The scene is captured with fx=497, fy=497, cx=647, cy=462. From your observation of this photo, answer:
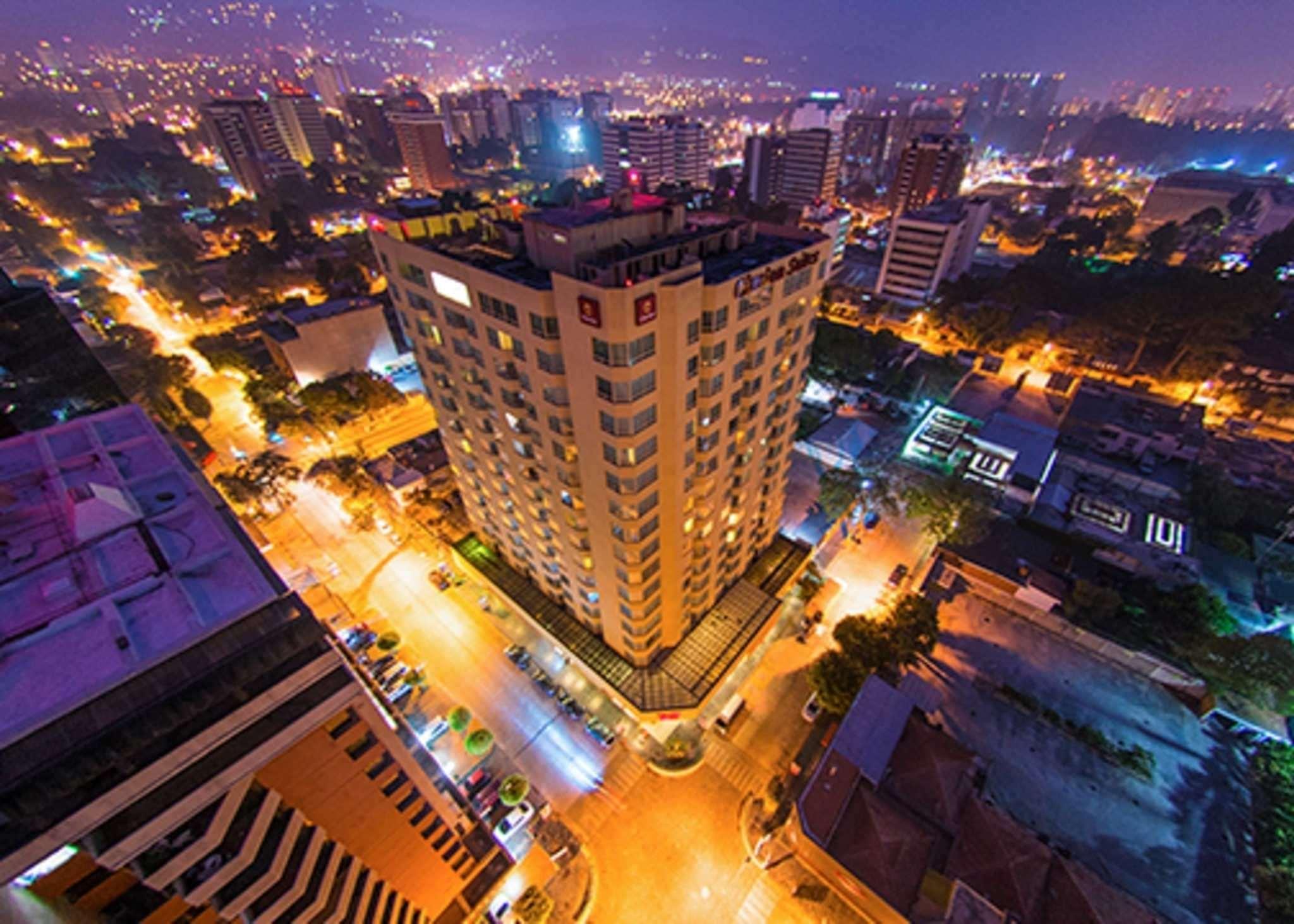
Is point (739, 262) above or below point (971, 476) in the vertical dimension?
above

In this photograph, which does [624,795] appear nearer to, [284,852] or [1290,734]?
[284,852]

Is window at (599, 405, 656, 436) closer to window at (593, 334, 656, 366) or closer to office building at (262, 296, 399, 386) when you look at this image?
window at (593, 334, 656, 366)

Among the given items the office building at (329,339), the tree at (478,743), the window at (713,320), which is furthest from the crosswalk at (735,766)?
the office building at (329,339)

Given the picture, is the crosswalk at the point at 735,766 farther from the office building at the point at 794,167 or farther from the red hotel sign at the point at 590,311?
the office building at the point at 794,167

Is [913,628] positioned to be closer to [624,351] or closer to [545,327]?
[624,351]

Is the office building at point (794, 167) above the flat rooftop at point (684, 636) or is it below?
above

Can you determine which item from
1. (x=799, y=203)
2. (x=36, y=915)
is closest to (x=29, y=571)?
(x=36, y=915)
